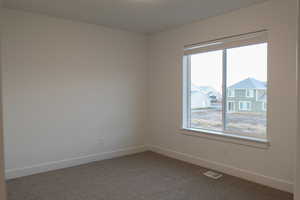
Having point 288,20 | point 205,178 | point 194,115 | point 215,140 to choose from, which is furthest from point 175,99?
point 288,20

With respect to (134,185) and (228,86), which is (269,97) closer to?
(228,86)

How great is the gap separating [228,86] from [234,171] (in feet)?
4.26

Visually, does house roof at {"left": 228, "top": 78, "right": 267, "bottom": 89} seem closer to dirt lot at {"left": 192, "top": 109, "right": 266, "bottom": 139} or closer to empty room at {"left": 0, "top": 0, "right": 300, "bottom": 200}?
empty room at {"left": 0, "top": 0, "right": 300, "bottom": 200}

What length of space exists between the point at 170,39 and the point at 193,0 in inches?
54.4

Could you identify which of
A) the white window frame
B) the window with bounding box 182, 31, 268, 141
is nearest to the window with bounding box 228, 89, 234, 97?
the window with bounding box 182, 31, 268, 141

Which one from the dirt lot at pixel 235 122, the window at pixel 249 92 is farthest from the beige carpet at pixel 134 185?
the window at pixel 249 92

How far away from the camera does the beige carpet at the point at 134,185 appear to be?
2.74 metres

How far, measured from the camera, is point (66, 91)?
3750 mm

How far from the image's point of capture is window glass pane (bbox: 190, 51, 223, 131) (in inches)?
146

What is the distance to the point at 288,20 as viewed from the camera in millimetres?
2779

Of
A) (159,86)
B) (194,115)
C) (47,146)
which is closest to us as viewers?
(47,146)

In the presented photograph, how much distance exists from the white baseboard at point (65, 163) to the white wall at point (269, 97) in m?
0.71

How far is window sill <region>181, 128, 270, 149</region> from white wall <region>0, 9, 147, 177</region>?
1273 millimetres

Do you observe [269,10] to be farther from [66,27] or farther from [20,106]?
[20,106]
